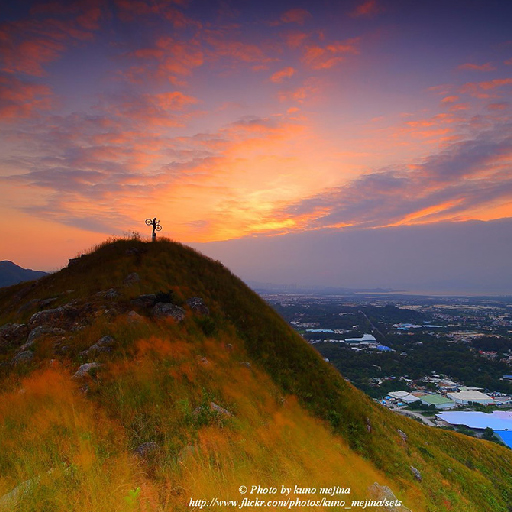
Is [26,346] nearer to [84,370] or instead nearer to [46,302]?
[84,370]

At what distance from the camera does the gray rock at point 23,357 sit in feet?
40.4

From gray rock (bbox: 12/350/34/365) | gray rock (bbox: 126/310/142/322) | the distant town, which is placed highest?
gray rock (bbox: 126/310/142/322)

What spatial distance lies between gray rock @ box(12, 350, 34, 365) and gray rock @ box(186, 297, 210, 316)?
858 centimetres

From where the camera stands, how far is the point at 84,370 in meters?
11.4

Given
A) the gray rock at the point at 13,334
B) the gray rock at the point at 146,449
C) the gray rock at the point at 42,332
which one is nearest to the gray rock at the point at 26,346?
the gray rock at the point at 42,332

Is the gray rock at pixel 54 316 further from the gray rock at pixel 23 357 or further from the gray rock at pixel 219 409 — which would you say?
the gray rock at pixel 219 409

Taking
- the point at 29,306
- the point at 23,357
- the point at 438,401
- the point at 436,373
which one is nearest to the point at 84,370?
the point at 23,357

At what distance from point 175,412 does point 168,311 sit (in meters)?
7.94

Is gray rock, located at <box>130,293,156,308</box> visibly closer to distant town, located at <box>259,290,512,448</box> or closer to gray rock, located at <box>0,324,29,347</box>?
gray rock, located at <box>0,324,29,347</box>

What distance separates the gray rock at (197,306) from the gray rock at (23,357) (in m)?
8.58

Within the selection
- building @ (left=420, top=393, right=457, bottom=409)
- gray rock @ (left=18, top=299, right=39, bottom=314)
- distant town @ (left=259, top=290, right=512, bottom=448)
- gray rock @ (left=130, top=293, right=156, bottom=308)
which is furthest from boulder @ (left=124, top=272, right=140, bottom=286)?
building @ (left=420, top=393, right=457, bottom=409)

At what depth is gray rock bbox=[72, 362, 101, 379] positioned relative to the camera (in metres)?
11.0

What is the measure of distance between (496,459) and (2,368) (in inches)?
1649

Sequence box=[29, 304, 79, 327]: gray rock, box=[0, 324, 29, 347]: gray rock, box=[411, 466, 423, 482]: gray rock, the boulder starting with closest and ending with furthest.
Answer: box=[0, 324, 29, 347]: gray rock, box=[411, 466, 423, 482]: gray rock, box=[29, 304, 79, 327]: gray rock, the boulder
